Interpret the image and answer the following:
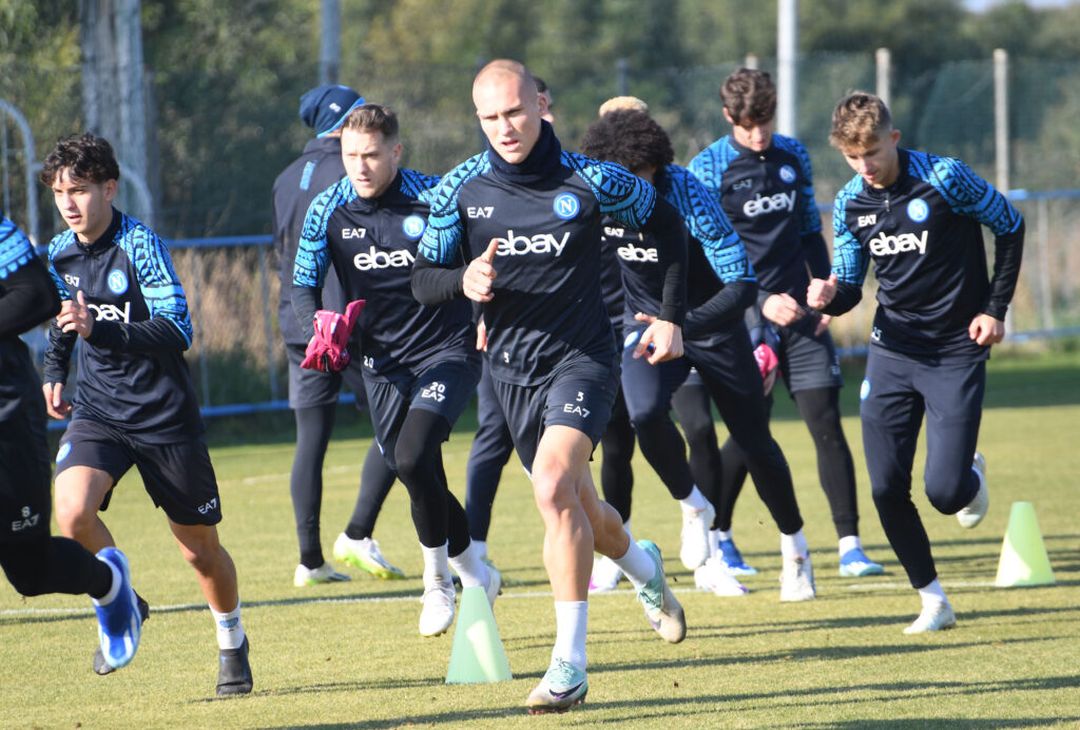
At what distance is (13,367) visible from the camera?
16.4ft

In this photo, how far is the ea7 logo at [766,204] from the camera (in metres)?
8.71

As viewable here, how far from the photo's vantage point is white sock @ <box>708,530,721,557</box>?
27.1ft

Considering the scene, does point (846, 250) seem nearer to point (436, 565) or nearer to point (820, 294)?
point (820, 294)

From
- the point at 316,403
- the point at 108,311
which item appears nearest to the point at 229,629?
the point at 108,311

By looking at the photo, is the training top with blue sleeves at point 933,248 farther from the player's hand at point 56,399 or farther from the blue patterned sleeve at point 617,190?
the player's hand at point 56,399

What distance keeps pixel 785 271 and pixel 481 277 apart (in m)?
3.47

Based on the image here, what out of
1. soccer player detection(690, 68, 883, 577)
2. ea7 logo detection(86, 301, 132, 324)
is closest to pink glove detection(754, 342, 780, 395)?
soccer player detection(690, 68, 883, 577)

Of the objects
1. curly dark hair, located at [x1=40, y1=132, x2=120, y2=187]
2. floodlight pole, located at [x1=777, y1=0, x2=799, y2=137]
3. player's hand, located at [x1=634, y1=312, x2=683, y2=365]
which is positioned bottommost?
player's hand, located at [x1=634, y1=312, x2=683, y2=365]

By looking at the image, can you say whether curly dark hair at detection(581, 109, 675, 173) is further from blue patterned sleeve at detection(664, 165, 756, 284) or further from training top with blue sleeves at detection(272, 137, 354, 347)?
training top with blue sleeves at detection(272, 137, 354, 347)

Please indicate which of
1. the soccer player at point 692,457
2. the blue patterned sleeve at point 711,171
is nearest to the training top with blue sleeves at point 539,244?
the soccer player at point 692,457

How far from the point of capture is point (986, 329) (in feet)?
23.1

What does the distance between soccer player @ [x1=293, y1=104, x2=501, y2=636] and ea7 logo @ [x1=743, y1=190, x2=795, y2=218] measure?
205 cm

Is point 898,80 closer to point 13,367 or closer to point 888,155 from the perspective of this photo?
point 888,155

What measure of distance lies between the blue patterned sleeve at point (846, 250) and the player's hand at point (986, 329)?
1.74 ft
